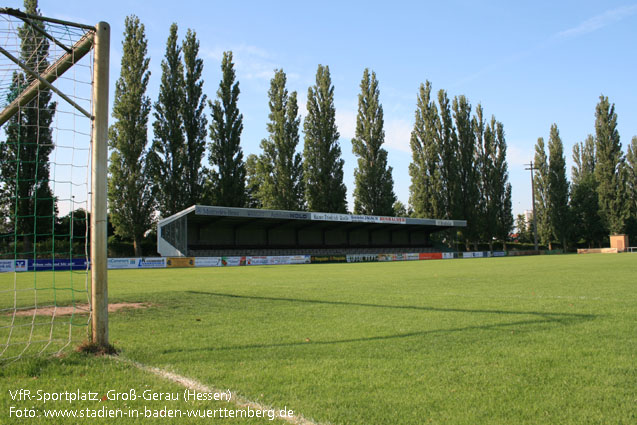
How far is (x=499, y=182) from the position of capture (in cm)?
5609

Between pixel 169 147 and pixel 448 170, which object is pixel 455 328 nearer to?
pixel 169 147

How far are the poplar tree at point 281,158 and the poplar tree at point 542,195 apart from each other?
3936 centimetres

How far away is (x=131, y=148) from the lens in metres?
35.6

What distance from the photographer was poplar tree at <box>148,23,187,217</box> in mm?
37062

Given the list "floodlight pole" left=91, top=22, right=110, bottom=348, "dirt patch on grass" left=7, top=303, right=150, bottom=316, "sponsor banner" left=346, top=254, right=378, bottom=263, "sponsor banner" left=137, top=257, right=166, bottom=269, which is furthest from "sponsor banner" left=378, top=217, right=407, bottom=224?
"floodlight pole" left=91, top=22, right=110, bottom=348

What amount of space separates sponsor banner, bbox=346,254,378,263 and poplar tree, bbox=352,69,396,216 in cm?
689

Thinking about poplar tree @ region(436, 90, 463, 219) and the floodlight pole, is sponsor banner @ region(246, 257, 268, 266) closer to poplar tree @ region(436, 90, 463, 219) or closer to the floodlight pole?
poplar tree @ region(436, 90, 463, 219)

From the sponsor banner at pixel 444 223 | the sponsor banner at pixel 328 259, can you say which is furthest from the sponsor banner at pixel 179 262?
the sponsor banner at pixel 444 223

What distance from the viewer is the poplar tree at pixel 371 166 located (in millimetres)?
47750

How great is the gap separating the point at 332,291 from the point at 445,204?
4366cm

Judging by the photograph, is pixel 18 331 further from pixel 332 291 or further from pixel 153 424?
pixel 332 291

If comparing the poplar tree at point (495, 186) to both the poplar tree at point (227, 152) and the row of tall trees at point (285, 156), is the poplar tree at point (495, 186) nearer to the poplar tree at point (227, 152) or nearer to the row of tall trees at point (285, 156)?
the row of tall trees at point (285, 156)

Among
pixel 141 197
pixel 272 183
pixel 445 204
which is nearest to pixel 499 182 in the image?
pixel 445 204

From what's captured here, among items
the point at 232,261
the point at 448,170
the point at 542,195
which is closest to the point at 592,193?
the point at 542,195
